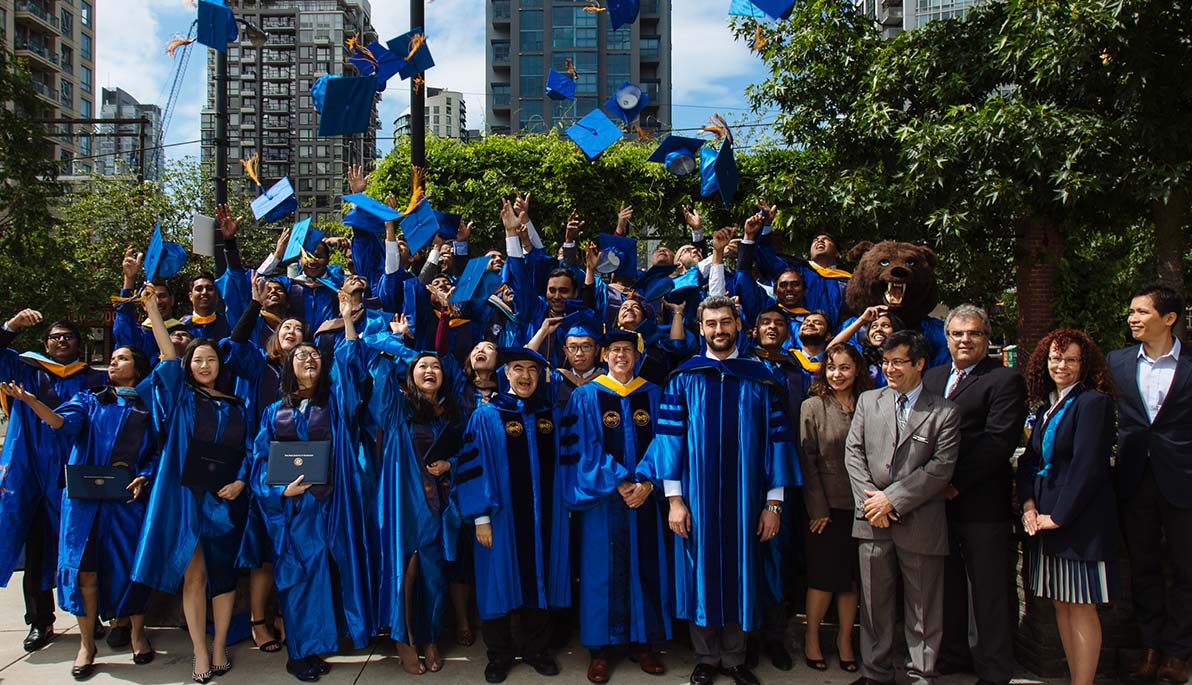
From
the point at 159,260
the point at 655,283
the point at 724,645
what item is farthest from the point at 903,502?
the point at 159,260

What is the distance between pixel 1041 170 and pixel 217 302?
6127mm

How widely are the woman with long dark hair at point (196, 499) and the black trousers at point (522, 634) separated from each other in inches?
57.2

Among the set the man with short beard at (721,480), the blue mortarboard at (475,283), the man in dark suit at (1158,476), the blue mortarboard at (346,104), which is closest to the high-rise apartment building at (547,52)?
the blue mortarboard at (346,104)

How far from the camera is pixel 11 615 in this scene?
5551 millimetres

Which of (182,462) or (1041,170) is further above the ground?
(1041,170)

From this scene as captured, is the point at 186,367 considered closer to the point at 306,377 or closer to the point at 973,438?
the point at 306,377

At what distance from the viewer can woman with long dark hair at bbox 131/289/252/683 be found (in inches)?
177

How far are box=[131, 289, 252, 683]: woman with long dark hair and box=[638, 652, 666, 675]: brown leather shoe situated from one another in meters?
2.26

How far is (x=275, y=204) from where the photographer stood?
23.2ft

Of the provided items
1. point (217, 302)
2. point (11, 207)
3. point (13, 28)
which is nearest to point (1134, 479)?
point (217, 302)

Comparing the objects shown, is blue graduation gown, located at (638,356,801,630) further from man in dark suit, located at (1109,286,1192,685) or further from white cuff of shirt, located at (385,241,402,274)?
white cuff of shirt, located at (385,241,402,274)

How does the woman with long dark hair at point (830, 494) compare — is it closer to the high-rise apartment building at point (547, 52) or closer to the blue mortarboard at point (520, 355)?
the blue mortarboard at point (520, 355)

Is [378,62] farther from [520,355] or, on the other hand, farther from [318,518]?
[318,518]

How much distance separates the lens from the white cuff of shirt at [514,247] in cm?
638
